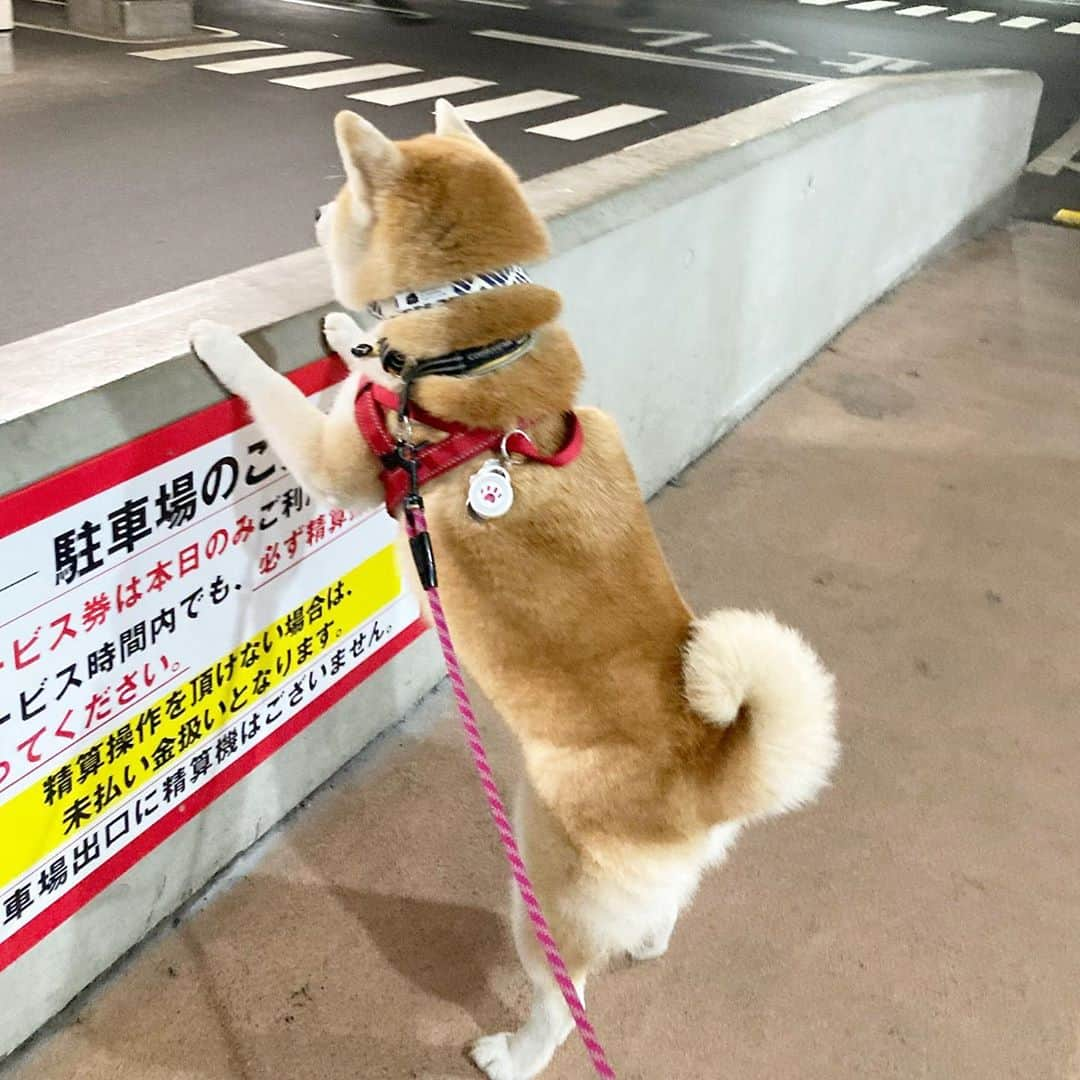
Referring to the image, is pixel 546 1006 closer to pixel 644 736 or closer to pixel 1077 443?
pixel 644 736

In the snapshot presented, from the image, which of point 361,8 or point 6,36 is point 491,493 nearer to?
point 6,36

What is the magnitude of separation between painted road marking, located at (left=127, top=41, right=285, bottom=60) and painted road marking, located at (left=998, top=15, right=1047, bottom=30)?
10021mm

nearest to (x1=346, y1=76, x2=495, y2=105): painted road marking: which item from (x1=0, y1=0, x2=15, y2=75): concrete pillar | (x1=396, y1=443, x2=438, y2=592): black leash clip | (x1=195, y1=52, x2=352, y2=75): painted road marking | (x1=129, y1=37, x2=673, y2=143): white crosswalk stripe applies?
(x1=129, y1=37, x2=673, y2=143): white crosswalk stripe

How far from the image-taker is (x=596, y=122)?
5.51m

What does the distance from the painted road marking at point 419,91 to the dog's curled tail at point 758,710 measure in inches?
183

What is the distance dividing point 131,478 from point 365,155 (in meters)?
0.57

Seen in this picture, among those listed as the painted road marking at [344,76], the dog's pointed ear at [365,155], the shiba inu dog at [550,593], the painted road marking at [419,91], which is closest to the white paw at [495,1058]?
the shiba inu dog at [550,593]

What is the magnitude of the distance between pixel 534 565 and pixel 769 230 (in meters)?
2.50

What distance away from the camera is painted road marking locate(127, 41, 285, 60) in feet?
19.4

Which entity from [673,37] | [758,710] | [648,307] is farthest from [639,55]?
[758,710]

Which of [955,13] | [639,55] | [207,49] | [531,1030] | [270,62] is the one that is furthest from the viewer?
[955,13]

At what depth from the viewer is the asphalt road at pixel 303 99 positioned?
306 centimetres

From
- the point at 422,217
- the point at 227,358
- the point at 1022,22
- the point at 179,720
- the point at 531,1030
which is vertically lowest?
the point at 531,1030

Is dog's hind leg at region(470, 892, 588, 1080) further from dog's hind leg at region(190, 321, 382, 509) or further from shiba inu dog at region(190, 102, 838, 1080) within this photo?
dog's hind leg at region(190, 321, 382, 509)
